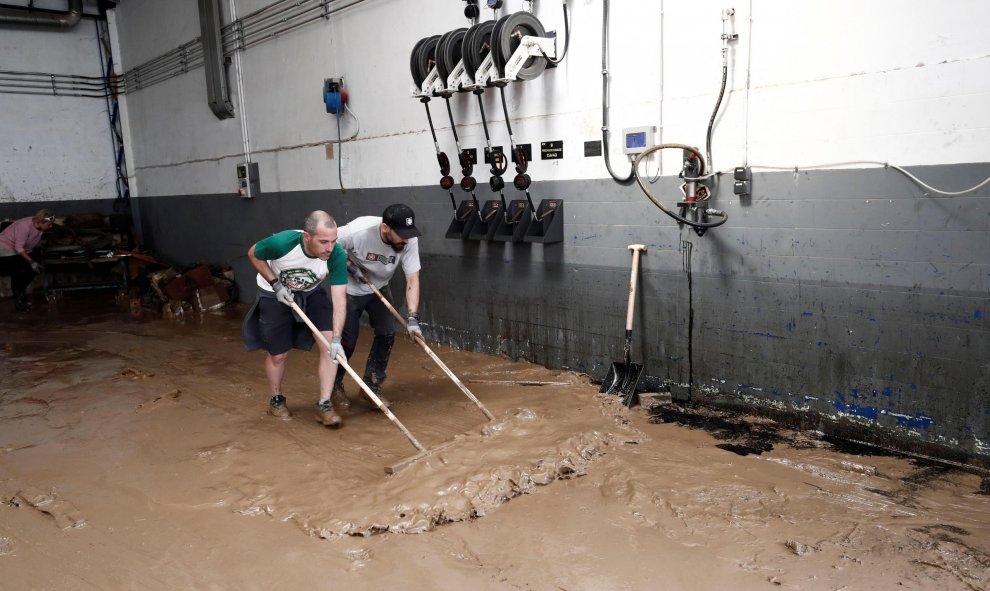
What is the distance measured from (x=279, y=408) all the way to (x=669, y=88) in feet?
11.4

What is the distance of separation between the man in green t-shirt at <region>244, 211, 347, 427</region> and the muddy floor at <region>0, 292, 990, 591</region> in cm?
37

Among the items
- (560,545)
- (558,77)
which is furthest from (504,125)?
(560,545)

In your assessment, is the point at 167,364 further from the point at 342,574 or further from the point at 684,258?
the point at 684,258

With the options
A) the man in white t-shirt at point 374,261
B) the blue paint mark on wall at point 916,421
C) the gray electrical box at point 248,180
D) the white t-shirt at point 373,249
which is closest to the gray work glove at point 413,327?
the man in white t-shirt at point 374,261

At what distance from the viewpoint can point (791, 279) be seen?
4.26 meters

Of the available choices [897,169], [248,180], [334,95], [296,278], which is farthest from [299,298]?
[248,180]

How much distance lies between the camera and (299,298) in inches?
180

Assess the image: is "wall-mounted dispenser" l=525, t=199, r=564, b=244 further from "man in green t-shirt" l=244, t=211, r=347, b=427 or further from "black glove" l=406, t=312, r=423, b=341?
"man in green t-shirt" l=244, t=211, r=347, b=427

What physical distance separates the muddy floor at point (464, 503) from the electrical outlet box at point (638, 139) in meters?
1.77

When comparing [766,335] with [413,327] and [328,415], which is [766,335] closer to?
[413,327]

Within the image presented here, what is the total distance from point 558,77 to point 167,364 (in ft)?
14.5

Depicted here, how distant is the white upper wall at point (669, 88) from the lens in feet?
11.8

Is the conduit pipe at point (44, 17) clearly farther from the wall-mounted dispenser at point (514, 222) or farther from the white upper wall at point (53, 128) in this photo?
the wall-mounted dispenser at point (514, 222)

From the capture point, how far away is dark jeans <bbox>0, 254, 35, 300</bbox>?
999 cm
